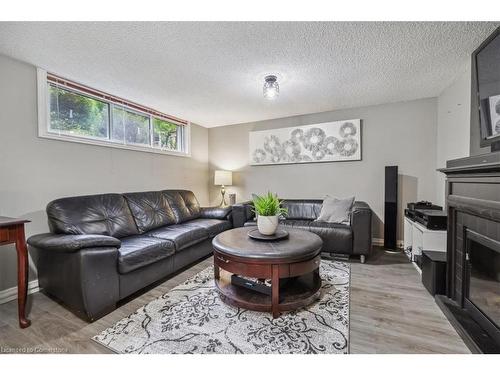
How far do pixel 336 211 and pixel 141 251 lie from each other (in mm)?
2542

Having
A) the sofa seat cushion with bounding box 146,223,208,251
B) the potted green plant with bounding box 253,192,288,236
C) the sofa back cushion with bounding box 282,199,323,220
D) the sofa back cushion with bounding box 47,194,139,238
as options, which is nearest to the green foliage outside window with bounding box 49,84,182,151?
the sofa back cushion with bounding box 47,194,139,238

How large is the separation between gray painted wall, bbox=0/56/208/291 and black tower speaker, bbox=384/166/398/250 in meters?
3.78

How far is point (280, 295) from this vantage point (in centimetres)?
183

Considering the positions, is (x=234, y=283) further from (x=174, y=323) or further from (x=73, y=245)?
(x=73, y=245)

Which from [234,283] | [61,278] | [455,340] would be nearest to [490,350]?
[455,340]

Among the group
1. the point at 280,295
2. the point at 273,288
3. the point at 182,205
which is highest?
the point at 182,205

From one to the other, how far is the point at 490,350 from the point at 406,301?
2.15 ft

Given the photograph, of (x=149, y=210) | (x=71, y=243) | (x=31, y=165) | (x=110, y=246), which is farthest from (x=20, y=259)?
(x=149, y=210)

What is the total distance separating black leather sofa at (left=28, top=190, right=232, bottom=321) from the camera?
168 cm

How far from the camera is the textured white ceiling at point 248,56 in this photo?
168 centimetres

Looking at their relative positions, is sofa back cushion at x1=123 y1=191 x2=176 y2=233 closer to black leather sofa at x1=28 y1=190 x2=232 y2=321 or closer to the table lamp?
black leather sofa at x1=28 y1=190 x2=232 y2=321

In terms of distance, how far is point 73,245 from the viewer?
162 cm

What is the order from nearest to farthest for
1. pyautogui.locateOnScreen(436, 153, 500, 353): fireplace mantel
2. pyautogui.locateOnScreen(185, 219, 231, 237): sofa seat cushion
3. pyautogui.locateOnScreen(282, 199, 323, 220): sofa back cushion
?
1. pyautogui.locateOnScreen(436, 153, 500, 353): fireplace mantel
2. pyautogui.locateOnScreen(185, 219, 231, 237): sofa seat cushion
3. pyautogui.locateOnScreen(282, 199, 323, 220): sofa back cushion

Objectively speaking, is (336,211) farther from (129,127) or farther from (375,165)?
(129,127)
